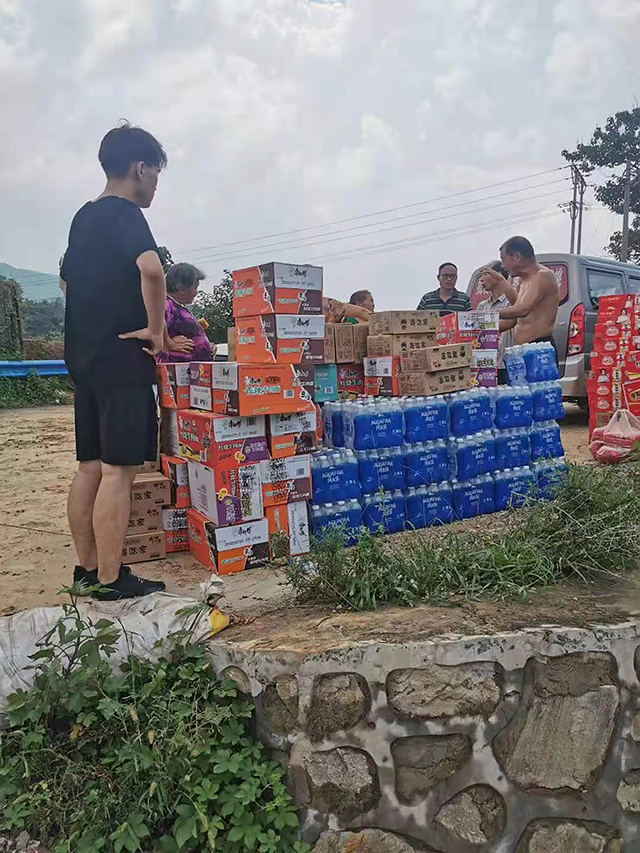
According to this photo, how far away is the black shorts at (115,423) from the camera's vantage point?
8.66ft

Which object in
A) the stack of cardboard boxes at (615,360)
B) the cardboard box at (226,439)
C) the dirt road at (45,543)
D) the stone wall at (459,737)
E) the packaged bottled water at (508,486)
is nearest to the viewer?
the stone wall at (459,737)

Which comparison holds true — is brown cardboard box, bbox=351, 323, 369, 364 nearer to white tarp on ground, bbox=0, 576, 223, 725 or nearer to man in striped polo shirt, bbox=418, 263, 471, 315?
man in striped polo shirt, bbox=418, 263, 471, 315

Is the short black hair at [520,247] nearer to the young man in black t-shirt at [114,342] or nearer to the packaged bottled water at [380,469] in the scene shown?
the packaged bottled water at [380,469]

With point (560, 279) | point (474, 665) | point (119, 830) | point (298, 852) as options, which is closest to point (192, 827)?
point (119, 830)

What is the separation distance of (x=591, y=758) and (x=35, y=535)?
11.0 ft

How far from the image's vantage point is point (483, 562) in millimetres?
2562

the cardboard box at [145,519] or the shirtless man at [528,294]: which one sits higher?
the shirtless man at [528,294]

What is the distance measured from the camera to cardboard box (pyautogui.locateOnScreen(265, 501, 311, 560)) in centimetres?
350

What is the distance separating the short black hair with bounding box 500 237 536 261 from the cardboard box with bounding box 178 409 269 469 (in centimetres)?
300

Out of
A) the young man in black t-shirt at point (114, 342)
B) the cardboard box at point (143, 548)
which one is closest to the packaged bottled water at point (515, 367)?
the cardboard box at point (143, 548)

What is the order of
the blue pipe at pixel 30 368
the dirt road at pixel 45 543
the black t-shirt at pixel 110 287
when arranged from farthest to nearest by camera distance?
the blue pipe at pixel 30 368, the dirt road at pixel 45 543, the black t-shirt at pixel 110 287

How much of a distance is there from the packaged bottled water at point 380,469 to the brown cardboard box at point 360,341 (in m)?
0.88

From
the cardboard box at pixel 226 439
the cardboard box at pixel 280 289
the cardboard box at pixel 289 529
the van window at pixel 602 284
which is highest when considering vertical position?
the van window at pixel 602 284

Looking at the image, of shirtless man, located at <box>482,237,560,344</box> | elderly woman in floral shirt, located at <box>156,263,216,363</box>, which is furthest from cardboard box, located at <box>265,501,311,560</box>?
shirtless man, located at <box>482,237,560,344</box>
